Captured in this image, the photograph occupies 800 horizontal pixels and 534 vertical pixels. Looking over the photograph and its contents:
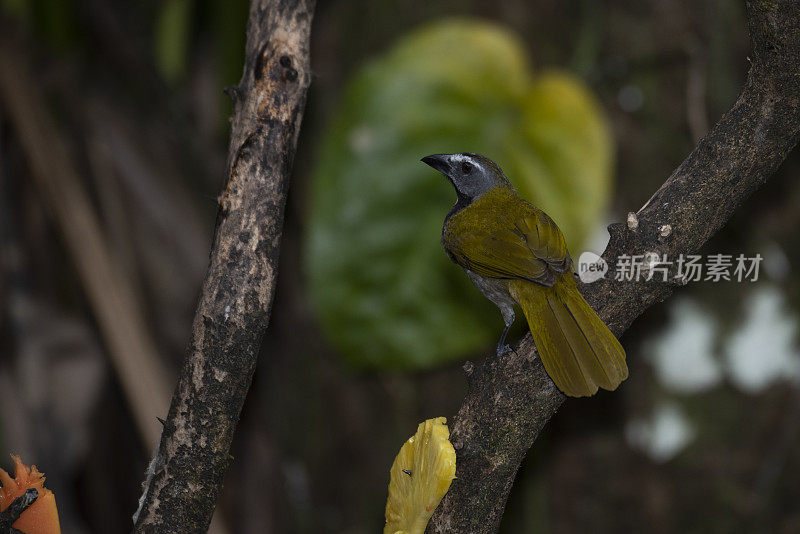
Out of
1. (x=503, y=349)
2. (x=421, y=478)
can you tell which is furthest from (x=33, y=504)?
(x=503, y=349)

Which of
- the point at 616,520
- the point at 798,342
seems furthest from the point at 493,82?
the point at 616,520

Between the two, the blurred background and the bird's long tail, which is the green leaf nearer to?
the blurred background

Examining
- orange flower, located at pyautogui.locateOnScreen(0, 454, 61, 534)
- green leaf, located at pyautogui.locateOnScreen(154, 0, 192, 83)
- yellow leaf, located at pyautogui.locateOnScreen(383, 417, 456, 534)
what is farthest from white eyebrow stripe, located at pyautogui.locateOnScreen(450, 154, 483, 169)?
green leaf, located at pyautogui.locateOnScreen(154, 0, 192, 83)

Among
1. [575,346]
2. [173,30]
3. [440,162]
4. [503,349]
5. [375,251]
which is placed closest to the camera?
[575,346]

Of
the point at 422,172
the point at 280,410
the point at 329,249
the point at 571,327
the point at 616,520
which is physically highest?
the point at 422,172

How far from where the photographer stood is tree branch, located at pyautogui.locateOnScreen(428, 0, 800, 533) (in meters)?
1.22

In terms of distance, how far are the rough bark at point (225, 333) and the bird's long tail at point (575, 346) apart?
0.46m

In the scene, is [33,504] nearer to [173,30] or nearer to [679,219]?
[679,219]

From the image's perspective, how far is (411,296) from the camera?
236 cm

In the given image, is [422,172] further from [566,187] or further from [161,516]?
[161,516]

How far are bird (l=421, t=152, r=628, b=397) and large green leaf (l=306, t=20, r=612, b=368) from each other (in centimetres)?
72

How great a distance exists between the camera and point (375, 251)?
237 centimetres

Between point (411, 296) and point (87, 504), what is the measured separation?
2030 millimetres

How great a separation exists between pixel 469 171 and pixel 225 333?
620 millimetres
